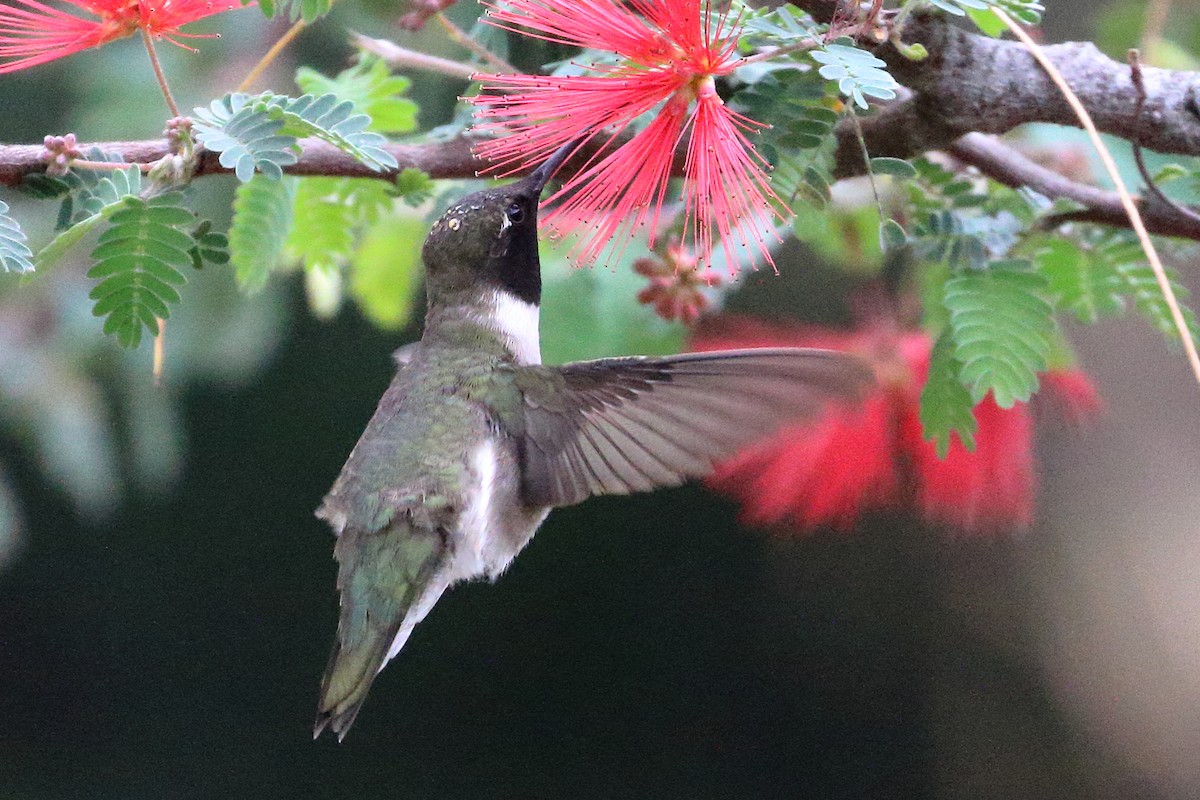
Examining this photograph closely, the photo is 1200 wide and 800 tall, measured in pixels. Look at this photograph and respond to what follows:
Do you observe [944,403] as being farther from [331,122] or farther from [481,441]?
[331,122]

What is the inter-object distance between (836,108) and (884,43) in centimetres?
7

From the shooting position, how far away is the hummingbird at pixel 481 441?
1.72ft

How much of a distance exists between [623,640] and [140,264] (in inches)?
27.7

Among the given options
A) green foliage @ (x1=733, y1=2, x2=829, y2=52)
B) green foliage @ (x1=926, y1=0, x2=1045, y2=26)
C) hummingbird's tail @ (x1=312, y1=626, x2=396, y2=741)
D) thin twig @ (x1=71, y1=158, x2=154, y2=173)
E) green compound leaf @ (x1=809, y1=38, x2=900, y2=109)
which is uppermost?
green foliage @ (x1=926, y1=0, x2=1045, y2=26)

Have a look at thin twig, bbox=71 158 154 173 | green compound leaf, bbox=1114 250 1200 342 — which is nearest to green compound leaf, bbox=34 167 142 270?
thin twig, bbox=71 158 154 173

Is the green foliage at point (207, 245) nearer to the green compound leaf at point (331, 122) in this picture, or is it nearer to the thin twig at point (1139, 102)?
the green compound leaf at point (331, 122)

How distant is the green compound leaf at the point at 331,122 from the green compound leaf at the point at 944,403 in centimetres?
35

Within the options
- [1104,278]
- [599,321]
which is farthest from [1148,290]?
[599,321]

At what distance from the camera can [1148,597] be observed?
101cm

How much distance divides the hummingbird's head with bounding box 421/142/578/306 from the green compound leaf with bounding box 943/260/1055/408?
0.23 m

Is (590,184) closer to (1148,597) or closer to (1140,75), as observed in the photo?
(1140,75)

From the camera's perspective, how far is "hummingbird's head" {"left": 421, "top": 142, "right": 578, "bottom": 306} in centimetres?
54

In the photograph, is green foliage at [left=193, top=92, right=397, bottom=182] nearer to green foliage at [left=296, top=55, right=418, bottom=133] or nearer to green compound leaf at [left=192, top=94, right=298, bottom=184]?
green compound leaf at [left=192, top=94, right=298, bottom=184]

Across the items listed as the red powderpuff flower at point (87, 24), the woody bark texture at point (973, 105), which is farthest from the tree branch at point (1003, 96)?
the red powderpuff flower at point (87, 24)
